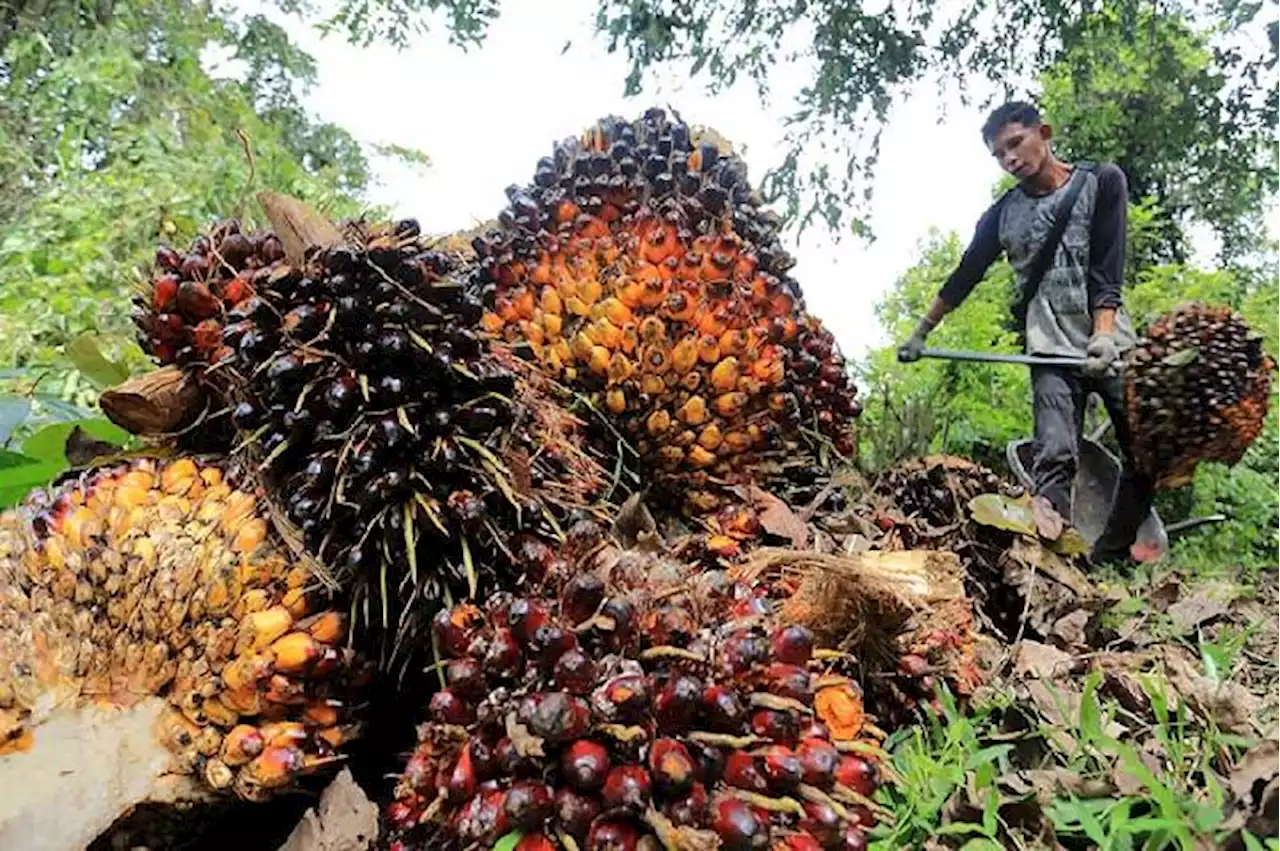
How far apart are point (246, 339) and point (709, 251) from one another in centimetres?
60

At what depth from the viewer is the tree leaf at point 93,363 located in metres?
1.28

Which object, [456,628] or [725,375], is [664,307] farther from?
[456,628]

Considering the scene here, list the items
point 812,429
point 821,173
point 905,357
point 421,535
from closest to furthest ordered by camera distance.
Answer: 1. point 421,535
2. point 812,429
3. point 905,357
4. point 821,173

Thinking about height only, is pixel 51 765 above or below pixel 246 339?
below

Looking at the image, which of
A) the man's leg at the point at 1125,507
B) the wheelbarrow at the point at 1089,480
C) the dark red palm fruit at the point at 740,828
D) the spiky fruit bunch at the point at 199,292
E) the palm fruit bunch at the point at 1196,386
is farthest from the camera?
the wheelbarrow at the point at 1089,480

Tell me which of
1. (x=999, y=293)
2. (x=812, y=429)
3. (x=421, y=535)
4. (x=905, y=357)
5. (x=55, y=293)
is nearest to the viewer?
(x=421, y=535)

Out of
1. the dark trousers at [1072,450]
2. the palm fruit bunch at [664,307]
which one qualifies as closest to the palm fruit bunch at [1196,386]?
the dark trousers at [1072,450]

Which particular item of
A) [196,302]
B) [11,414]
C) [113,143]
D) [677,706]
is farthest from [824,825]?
[113,143]

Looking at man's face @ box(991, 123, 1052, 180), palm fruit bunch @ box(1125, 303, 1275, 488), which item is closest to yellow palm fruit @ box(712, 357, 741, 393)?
palm fruit bunch @ box(1125, 303, 1275, 488)

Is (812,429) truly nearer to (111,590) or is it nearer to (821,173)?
(111,590)

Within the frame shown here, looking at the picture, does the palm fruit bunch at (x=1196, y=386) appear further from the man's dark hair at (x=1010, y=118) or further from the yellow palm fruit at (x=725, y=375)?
the yellow palm fruit at (x=725, y=375)

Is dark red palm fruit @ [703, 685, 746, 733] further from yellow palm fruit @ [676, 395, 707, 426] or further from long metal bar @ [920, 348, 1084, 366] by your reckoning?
long metal bar @ [920, 348, 1084, 366]

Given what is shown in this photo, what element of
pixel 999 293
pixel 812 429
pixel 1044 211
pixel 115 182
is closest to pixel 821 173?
pixel 999 293

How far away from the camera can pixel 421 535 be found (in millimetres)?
935
